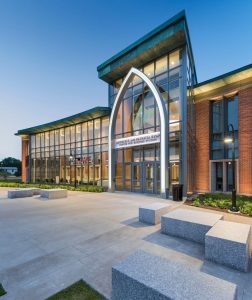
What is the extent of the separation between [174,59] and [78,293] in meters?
18.3

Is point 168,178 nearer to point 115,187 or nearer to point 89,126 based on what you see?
point 115,187

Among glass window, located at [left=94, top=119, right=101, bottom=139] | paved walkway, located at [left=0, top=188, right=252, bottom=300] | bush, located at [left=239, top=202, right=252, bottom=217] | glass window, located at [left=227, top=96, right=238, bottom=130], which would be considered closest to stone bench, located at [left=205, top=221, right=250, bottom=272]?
paved walkway, located at [left=0, top=188, right=252, bottom=300]

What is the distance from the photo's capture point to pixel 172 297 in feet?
8.06

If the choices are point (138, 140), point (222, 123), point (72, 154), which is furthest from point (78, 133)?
point (222, 123)

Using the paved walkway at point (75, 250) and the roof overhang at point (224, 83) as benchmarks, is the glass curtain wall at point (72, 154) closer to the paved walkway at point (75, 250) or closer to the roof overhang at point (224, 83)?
the roof overhang at point (224, 83)

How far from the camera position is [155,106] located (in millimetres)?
17719

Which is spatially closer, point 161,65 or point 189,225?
point 189,225

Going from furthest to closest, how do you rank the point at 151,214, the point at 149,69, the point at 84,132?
1. the point at 84,132
2. the point at 149,69
3. the point at 151,214

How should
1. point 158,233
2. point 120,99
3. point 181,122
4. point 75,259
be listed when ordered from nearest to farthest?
point 75,259 → point 158,233 → point 181,122 → point 120,99

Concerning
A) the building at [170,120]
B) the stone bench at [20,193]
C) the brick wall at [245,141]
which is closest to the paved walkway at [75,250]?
the stone bench at [20,193]

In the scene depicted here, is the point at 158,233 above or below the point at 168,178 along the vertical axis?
below

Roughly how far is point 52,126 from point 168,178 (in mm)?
21628

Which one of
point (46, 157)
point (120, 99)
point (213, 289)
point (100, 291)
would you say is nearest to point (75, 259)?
point (100, 291)

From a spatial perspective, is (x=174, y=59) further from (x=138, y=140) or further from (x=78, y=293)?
(x=78, y=293)
